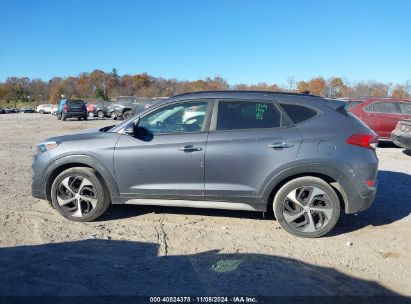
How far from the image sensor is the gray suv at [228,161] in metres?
4.72

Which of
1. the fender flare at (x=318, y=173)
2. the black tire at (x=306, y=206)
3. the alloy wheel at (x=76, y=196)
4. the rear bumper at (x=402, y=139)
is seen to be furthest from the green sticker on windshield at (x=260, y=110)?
the rear bumper at (x=402, y=139)

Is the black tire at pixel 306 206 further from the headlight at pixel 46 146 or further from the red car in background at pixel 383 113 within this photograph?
the red car in background at pixel 383 113

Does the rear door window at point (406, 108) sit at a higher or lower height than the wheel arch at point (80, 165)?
higher

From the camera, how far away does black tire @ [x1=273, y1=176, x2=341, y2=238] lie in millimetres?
4727

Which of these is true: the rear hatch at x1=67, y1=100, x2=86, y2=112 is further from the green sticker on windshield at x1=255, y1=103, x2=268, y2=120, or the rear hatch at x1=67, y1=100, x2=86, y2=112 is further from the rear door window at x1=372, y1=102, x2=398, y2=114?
the green sticker on windshield at x1=255, y1=103, x2=268, y2=120

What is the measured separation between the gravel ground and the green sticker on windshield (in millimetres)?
1463

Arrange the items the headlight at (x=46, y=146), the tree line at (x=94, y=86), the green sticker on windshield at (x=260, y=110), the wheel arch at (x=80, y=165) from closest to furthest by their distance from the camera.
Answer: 1. the green sticker on windshield at (x=260, y=110)
2. the wheel arch at (x=80, y=165)
3. the headlight at (x=46, y=146)
4. the tree line at (x=94, y=86)

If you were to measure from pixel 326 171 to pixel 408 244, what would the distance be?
4.38ft

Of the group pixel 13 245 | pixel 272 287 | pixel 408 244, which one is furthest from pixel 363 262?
pixel 13 245

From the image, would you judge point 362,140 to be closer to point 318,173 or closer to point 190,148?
point 318,173

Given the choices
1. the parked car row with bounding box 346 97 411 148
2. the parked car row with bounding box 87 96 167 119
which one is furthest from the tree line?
the parked car row with bounding box 346 97 411 148

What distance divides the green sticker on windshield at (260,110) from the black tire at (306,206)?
0.91 m

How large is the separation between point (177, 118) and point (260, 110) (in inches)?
42.3

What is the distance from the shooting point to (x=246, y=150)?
15.7ft
